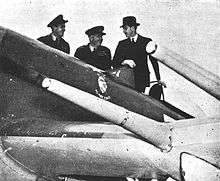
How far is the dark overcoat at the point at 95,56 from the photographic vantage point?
163 inches

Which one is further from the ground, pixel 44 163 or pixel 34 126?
pixel 34 126

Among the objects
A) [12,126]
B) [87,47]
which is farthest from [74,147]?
[87,47]

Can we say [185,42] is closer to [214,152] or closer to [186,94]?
[186,94]

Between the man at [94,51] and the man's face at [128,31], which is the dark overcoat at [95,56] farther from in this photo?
the man's face at [128,31]

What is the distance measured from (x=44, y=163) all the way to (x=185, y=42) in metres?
2.91

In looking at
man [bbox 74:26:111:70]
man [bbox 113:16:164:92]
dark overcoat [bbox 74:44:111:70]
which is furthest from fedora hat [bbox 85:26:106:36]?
man [bbox 113:16:164:92]

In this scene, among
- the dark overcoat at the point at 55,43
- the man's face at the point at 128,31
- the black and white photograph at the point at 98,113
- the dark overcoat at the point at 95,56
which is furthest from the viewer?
the man's face at the point at 128,31

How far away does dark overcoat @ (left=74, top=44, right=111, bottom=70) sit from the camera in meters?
4.14

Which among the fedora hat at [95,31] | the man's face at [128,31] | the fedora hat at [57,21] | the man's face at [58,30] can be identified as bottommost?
the man's face at [58,30]

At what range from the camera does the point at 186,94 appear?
15.3 ft

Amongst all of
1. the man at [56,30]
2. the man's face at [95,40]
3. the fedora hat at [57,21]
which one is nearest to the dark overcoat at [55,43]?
the man at [56,30]

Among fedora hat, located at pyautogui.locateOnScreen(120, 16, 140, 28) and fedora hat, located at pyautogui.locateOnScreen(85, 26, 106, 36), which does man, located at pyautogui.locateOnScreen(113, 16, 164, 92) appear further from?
fedora hat, located at pyautogui.locateOnScreen(85, 26, 106, 36)

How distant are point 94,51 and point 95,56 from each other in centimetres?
5

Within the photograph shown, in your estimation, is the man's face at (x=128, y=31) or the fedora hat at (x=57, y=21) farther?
the man's face at (x=128, y=31)
